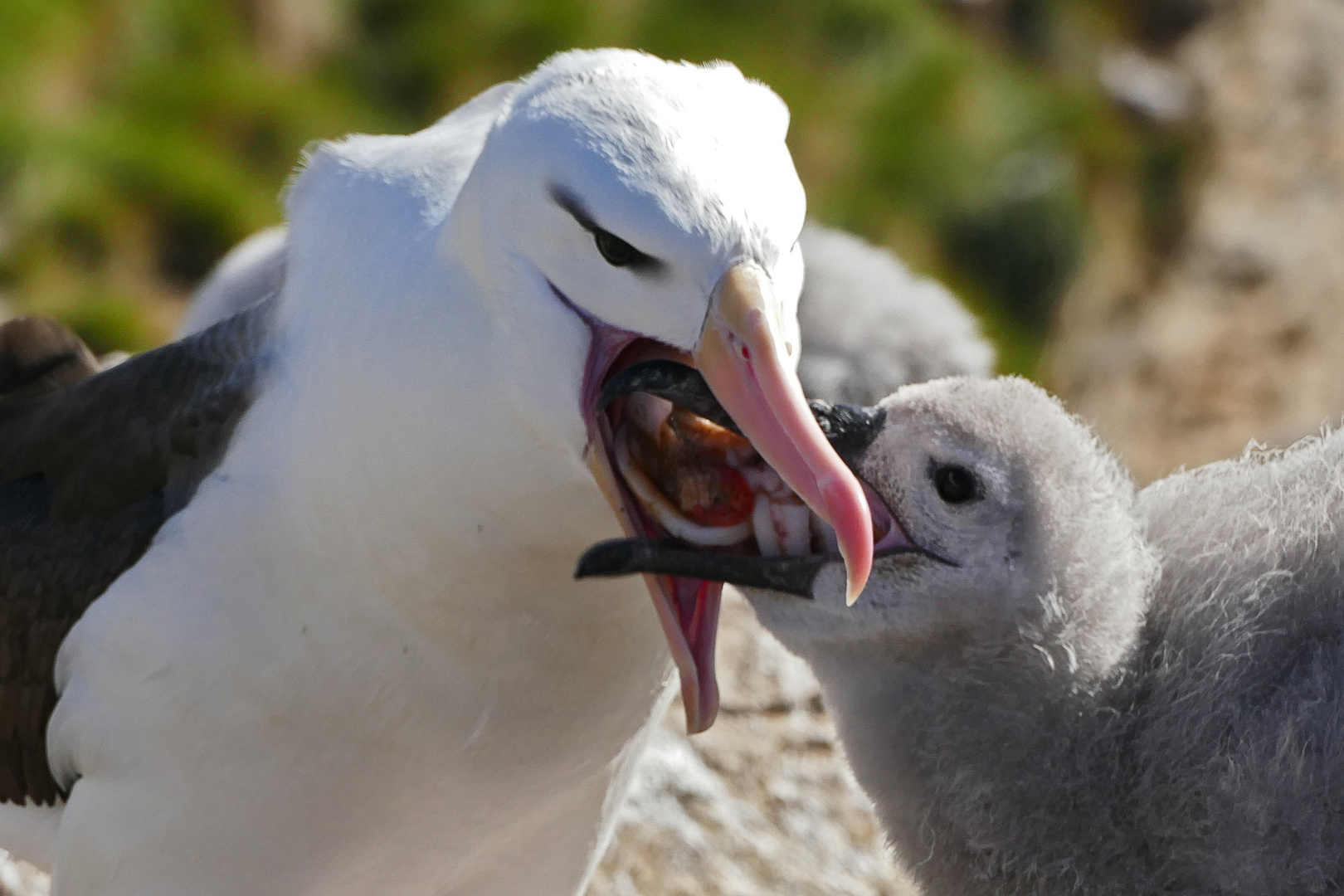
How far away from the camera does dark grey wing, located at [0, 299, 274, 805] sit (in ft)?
8.74

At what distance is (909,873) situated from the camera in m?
2.66

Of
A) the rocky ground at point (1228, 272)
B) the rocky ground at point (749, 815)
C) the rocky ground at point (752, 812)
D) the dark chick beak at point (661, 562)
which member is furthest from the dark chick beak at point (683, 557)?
the rocky ground at point (1228, 272)

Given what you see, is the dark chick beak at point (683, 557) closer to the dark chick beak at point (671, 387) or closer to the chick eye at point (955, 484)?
the dark chick beak at point (671, 387)

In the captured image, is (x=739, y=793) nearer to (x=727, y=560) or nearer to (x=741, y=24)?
(x=727, y=560)

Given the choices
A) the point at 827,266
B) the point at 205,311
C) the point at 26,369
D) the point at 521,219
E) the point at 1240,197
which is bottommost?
the point at 521,219

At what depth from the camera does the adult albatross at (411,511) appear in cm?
201

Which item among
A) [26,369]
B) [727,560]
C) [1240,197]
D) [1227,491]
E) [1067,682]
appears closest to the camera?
[727,560]

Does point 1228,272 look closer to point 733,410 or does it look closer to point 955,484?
point 955,484

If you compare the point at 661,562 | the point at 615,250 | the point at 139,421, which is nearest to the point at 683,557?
the point at 661,562

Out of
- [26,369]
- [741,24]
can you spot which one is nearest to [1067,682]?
[26,369]

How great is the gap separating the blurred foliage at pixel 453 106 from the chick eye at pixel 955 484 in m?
4.41

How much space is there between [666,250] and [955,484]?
0.78 metres

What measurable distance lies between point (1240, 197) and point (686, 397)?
8492 millimetres

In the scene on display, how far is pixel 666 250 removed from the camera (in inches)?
76.3
